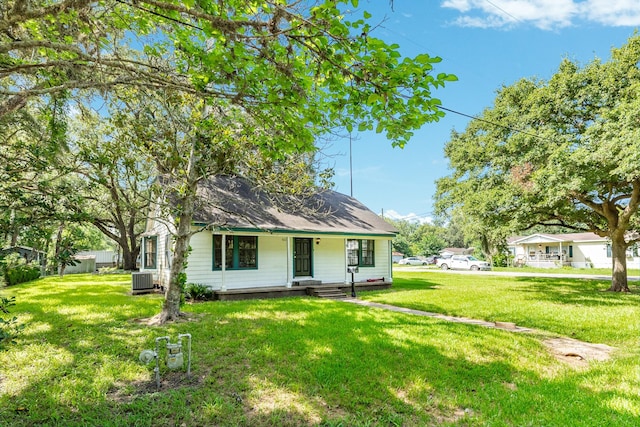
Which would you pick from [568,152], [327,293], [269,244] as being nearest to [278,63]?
[269,244]

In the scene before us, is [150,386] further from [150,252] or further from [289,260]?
[150,252]

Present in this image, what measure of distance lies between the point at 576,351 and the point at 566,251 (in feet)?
121

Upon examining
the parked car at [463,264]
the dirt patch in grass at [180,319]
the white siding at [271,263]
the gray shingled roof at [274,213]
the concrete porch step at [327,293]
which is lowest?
the parked car at [463,264]

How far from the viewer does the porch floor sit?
457 inches

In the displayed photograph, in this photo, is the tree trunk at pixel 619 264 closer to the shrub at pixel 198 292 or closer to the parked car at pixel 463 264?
the shrub at pixel 198 292

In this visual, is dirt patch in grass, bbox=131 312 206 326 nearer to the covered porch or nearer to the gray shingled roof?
the gray shingled roof

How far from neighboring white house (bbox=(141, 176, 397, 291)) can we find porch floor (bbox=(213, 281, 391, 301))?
25 centimetres

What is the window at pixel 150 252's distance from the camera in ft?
47.1

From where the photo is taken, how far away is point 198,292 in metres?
11.1

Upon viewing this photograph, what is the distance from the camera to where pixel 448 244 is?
72.9 meters

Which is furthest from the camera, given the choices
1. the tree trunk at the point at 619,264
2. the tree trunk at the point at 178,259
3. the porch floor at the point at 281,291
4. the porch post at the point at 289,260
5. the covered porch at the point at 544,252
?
the covered porch at the point at 544,252

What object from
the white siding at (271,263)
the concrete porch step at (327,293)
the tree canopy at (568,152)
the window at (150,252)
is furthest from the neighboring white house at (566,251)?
the window at (150,252)

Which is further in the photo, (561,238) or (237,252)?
(561,238)

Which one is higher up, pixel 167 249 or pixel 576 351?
pixel 167 249
